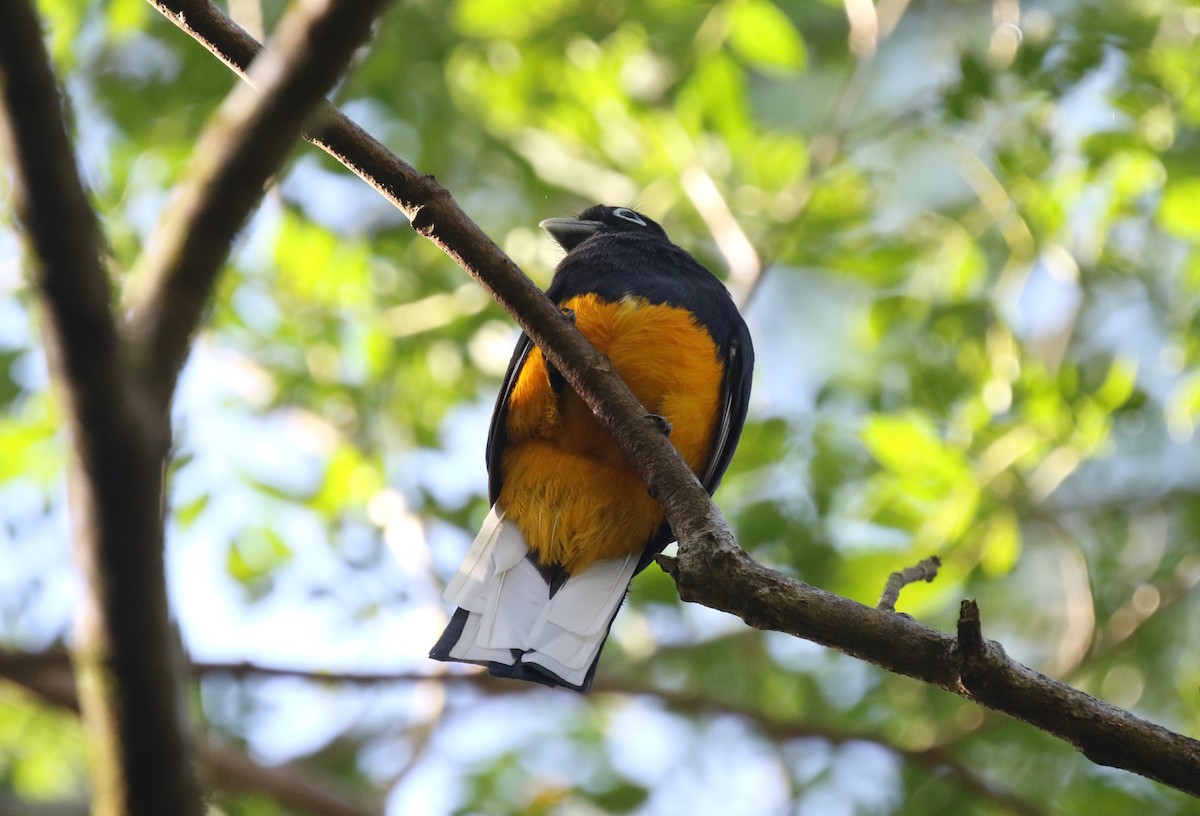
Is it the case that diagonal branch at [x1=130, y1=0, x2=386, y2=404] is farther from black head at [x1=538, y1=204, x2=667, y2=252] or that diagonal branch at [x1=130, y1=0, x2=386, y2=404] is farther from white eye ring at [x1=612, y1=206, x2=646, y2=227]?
white eye ring at [x1=612, y1=206, x2=646, y2=227]

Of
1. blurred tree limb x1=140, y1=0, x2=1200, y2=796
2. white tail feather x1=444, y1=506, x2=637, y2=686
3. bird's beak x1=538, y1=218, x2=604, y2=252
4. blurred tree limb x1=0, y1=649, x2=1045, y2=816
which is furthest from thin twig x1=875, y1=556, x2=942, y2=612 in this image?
bird's beak x1=538, y1=218, x2=604, y2=252

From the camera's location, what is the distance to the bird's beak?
16.7ft

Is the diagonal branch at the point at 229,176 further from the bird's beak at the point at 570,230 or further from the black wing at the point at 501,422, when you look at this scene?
the bird's beak at the point at 570,230

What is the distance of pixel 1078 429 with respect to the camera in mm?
4199

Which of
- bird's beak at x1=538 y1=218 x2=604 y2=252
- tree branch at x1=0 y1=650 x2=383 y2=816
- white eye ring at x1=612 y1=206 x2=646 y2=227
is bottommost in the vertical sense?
tree branch at x1=0 y1=650 x2=383 y2=816

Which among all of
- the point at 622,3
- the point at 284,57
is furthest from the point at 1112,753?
the point at 622,3

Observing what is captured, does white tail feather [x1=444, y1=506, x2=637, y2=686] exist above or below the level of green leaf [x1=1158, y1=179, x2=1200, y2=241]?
below

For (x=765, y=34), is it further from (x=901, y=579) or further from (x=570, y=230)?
(x=901, y=579)

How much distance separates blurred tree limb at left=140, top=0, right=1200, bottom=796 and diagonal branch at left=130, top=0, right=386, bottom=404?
1242 millimetres

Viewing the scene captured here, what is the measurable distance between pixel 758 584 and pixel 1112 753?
0.74 meters

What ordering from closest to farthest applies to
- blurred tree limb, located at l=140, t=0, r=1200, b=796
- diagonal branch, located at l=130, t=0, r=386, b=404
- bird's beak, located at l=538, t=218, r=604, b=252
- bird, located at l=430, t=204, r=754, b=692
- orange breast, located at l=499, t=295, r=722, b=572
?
diagonal branch, located at l=130, t=0, r=386, b=404, blurred tree limb, located at l=140, t=0, r=1200, b=796, bird, located at l=430, t=204, r=754, b=692, orange breast, located at l=499, t=295, r=722, b=572, bird's beak, located at l=538, t=218, r=604, b=252

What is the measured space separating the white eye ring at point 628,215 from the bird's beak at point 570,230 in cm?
10

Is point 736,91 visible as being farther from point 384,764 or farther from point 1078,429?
point 384,764

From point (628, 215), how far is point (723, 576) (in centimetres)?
297
